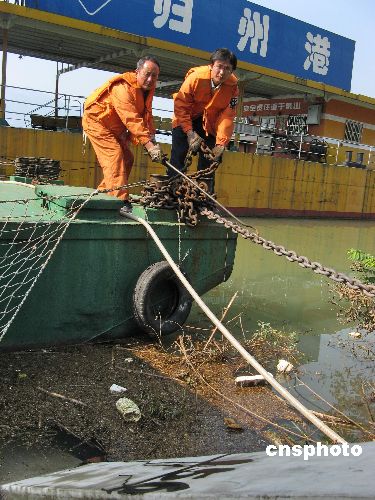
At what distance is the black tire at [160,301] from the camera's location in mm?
4348

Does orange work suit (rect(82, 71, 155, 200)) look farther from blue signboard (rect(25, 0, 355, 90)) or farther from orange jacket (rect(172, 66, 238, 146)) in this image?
blue signboard (rect(25, 0, 355, 90))

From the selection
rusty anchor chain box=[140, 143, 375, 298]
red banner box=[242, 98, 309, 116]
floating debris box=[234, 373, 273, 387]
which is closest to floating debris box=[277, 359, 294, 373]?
floating debris box=[234, 373, 273, 387]

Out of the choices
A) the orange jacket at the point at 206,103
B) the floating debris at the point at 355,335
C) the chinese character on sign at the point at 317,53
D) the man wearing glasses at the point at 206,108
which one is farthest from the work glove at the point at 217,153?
the chinese character on sign at the point at 317,53

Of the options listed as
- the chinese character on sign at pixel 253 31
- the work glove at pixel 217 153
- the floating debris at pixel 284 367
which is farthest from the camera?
the chinese character on sign at pixel 253 31

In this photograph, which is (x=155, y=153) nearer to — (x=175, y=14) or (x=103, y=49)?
(x=103, y=49)

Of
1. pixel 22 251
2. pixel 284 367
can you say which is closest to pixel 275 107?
pixel 284 367

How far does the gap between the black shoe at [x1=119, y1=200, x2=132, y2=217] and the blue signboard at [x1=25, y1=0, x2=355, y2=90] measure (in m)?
12.1

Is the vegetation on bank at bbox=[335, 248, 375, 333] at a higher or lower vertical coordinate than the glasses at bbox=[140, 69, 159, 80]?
lower

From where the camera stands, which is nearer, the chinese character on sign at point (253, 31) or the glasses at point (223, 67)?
A: the glasses at point (223, 67)

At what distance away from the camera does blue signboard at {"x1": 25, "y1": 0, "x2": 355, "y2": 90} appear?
628 inches

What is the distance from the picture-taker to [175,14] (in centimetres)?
1750

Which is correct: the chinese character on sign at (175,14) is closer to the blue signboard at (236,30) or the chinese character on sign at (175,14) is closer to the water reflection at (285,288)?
the blue signboard at (236,30)

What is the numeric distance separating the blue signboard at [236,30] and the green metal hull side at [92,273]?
40.0ft

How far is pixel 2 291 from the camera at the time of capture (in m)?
3.75
